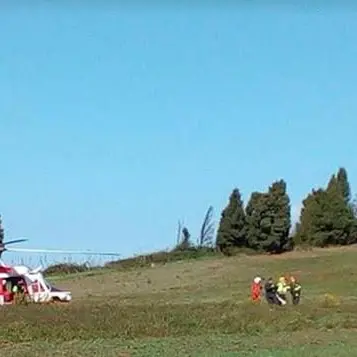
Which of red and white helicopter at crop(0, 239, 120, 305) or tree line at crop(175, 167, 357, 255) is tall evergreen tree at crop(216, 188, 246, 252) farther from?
red and white helicopter at crop(0, 239, 120, 305)

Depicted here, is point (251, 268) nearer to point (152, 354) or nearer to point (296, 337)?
point (296, 337)

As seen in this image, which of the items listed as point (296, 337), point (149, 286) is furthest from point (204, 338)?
point (149, 286)

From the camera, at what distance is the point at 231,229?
254 ft

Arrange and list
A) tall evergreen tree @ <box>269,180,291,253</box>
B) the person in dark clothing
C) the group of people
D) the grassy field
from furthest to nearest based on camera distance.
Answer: tall evergreen tree @ <box>269,180,291,253</box>, the person in dark clothing, the group of people, the grassy field

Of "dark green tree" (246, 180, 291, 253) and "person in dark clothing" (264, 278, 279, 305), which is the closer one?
"person in dark clothing" (264, 278, 279, 305)

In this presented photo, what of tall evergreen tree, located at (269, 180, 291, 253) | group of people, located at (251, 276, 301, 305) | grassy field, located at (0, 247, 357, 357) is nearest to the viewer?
grassy field, located at (0, 247, 357, 357)

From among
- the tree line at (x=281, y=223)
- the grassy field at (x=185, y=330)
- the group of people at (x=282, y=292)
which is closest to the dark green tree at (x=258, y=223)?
the tree line at (x=281, y=223)

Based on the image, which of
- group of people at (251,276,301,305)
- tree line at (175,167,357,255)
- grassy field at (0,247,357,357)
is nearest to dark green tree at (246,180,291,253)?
tree line at (175,167,357,255)

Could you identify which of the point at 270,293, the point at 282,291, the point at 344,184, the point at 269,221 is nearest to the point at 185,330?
the point at 270,293

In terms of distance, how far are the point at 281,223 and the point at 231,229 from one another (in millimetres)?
3815

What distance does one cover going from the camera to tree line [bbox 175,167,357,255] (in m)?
76.6

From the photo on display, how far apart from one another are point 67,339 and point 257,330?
5.25m

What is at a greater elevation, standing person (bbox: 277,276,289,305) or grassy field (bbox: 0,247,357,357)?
standing person (bbox: 277,276,289,305)

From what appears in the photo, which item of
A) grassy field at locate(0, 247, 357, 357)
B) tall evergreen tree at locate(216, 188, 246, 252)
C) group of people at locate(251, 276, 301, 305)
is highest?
tall evergreen tree at locate(216, 188, 246, 252)
